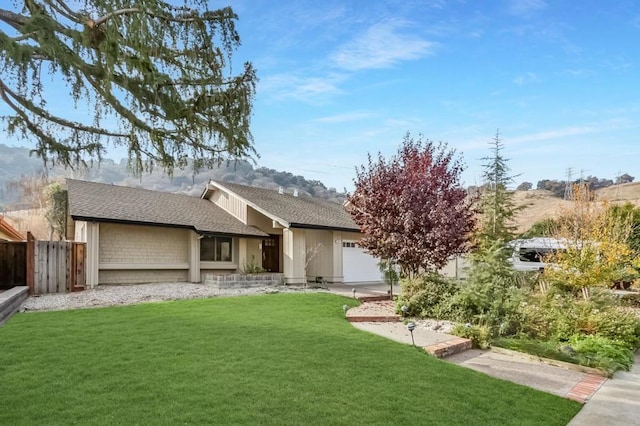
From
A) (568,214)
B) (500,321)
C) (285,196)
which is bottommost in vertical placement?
(500,321)

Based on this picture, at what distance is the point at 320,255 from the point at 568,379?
50.7 feet

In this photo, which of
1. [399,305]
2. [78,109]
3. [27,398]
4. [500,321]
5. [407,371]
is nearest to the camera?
[78,109]

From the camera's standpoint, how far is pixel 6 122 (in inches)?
165

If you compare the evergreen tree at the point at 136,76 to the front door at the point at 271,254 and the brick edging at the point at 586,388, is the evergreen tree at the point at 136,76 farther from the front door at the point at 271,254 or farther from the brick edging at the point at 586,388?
the front door at the point at 271,254

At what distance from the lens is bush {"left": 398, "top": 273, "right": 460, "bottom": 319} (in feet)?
37.6

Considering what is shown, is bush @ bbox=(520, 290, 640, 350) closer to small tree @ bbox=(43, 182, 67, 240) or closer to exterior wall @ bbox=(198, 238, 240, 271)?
exterior wall @ bbox=(198, 238, 240, 271)

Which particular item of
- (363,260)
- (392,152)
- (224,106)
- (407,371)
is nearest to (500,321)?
(407,371)

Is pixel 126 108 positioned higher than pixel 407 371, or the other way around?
pixel 126 108

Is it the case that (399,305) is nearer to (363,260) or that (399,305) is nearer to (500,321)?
(500,321)

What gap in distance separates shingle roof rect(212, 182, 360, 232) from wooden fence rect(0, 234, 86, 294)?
8.55 m

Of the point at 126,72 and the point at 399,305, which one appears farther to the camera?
the point at 399,305

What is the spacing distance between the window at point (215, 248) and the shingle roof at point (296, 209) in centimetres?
241

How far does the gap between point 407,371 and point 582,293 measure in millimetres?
10787

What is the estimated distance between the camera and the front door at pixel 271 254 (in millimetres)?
23094
